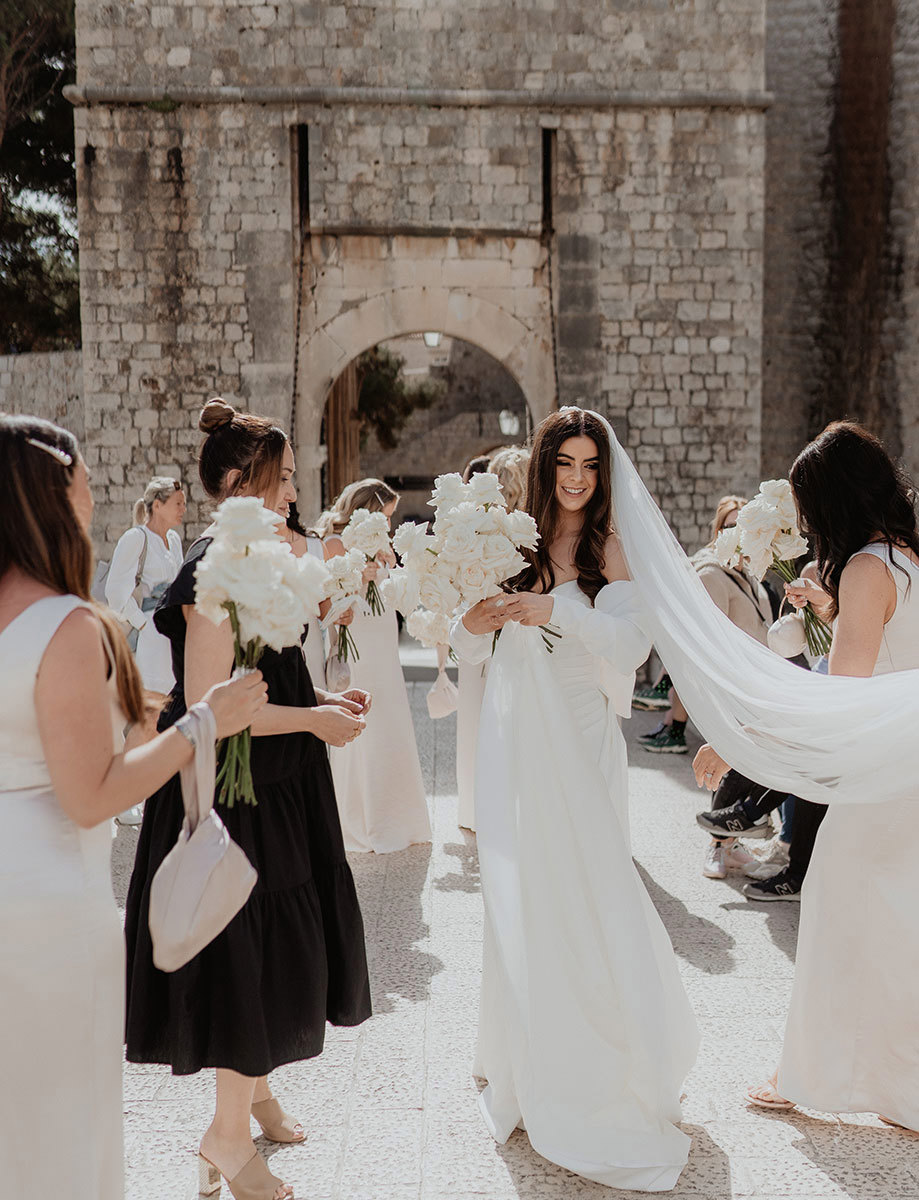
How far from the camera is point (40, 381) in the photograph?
14.4m

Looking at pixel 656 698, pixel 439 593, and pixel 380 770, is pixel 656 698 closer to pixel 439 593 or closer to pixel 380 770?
pixel 380 770

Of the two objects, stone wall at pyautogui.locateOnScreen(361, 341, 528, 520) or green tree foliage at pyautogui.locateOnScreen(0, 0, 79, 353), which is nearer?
green tree foliage at pyautogui.locateOnScreen(0, 0, 79, 353)

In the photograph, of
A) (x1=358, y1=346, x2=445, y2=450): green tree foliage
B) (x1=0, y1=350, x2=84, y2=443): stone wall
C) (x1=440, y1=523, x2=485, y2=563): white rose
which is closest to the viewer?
(x1=440, y1=523, x2=485, y2=563): white rose

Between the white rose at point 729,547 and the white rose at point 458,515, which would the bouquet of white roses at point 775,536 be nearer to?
the white rose at point 729,547

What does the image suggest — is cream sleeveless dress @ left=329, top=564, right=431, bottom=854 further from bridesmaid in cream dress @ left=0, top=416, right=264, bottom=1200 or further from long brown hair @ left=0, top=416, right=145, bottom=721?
long brown hair @ left=0, top=416, right=145, bottom=721

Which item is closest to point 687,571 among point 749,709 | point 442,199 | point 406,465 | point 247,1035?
point 749,709

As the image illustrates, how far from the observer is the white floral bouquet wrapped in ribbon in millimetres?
2971

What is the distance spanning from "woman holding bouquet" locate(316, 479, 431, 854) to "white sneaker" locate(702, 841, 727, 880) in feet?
4.76

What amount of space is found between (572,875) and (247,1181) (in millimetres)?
1058

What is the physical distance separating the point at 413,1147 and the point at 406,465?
26.7 m

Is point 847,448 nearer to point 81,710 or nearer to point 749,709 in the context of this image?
point 749,709

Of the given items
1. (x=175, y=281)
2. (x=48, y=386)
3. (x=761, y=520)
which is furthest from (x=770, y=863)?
(x=48, y=386)

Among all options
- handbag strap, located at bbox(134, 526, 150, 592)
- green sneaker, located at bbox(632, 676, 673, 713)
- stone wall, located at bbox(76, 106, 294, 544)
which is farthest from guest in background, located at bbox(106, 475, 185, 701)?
stone wall, located at bbox(76, 106, 294, 544)

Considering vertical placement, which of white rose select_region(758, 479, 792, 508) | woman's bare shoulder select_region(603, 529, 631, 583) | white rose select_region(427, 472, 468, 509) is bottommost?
woman's bare shoulder select_region(603, 529, 631, 583)
